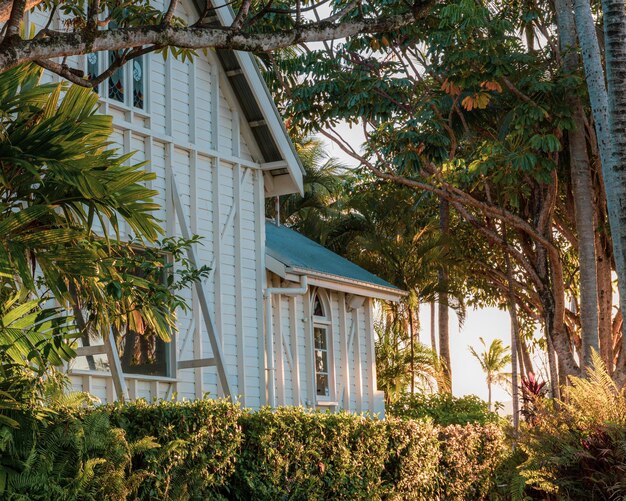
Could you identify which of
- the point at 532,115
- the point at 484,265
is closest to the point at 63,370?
the point at 532,115

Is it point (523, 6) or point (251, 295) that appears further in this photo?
point (523, 6)

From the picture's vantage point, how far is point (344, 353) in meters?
19.8

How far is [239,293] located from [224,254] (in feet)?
2.25

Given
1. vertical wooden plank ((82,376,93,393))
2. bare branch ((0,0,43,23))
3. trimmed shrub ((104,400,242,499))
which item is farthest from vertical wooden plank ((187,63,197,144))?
bare branch ((0,0,43,23))

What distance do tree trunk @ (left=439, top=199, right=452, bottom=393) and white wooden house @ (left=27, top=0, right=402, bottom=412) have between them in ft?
27.9

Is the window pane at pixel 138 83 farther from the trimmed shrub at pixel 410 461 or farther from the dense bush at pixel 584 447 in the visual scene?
the dense bush at pixel 584 447

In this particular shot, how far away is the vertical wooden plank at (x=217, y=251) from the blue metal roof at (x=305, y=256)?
1497 millimetres

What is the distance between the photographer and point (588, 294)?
20266mm

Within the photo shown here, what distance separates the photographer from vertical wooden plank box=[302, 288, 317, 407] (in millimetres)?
18453

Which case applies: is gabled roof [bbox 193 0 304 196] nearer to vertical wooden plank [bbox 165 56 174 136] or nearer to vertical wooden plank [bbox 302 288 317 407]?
vertical wooden plank [bbox 165 56 174 136]

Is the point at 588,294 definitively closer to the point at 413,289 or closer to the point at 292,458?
the point at 413,289

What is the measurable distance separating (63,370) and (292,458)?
10.8 feet

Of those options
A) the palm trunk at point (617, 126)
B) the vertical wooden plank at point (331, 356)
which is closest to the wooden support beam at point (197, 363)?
the vertical wooden plank at point (331, 356)

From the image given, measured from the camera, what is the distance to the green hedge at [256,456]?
8.62 metres
